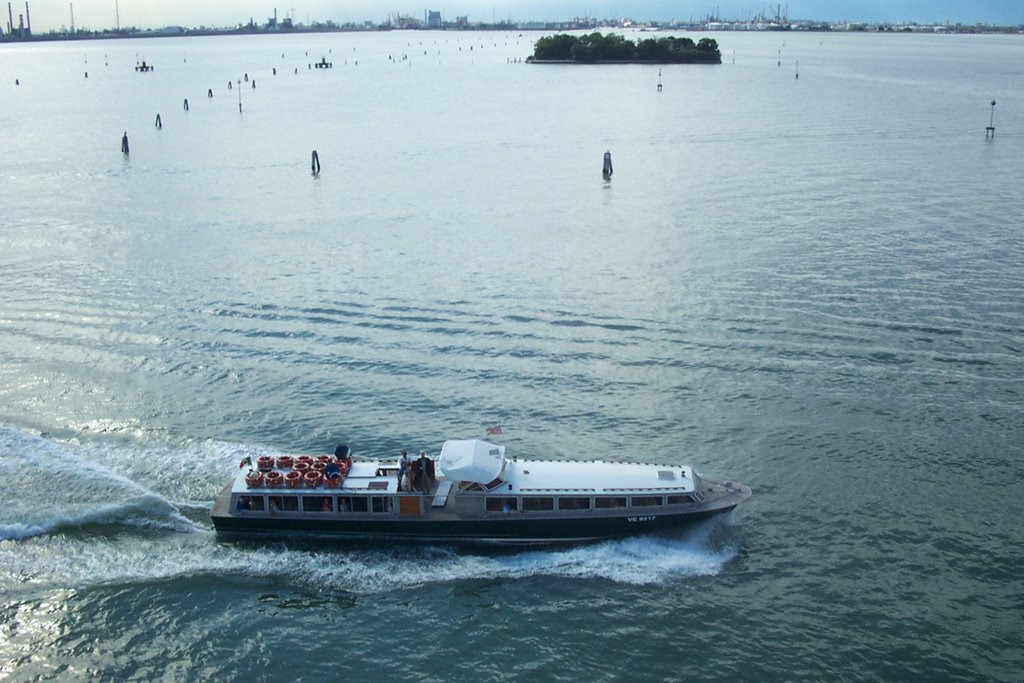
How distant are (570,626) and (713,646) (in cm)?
390

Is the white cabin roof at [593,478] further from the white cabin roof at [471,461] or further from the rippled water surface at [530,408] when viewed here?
the rippled water surface at [530,408]

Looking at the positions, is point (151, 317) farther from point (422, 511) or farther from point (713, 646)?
point (713, 646)

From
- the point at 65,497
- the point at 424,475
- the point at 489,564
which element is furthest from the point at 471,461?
the point at 65,497

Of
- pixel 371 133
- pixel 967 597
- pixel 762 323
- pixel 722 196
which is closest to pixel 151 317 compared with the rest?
pixel 762 323

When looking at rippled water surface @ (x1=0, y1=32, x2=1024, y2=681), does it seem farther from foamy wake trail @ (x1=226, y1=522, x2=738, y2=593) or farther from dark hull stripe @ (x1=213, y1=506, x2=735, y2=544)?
dark hull stripe @ (x1=213, y1=506, x2=735, y2=544)

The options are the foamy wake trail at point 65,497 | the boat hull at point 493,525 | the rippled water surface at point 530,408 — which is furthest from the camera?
the foamy wake trail at point 65,497

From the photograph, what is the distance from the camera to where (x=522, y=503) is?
3155cm

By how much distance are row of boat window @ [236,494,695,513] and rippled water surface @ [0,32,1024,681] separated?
1347 millimetres

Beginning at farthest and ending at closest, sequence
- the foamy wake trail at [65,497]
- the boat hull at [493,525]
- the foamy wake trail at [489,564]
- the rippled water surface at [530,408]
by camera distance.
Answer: the foamy wake trail at [65,497] < the boat hull at [493,525] < the foamy wake trail at [489,564] < the rippled water surface at [530,408]

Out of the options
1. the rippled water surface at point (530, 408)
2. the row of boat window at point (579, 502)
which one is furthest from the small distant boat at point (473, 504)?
the rippled water surface at point (530, 408)

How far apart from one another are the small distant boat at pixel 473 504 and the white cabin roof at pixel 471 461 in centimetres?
3

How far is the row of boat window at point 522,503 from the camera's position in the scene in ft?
103

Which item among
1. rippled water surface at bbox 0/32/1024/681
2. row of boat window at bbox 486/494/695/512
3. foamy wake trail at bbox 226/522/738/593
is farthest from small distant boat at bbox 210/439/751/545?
rippled water surface at bbox 0/32/1024/681

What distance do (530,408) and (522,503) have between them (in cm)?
836
